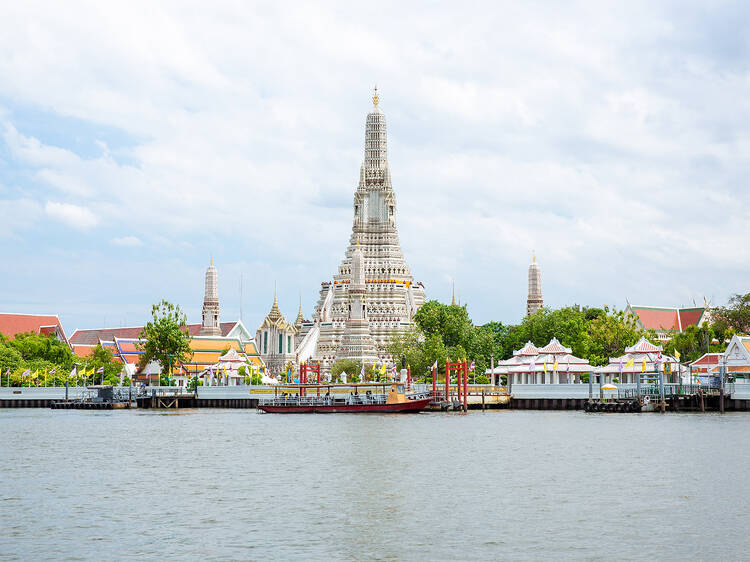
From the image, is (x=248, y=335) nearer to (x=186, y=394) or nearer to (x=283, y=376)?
(x=283, y=376)

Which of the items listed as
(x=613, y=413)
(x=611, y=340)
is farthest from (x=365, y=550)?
(x=611, y=340)

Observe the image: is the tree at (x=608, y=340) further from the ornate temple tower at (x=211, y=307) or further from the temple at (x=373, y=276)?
the ornate temple tower at (x=211, y=307)

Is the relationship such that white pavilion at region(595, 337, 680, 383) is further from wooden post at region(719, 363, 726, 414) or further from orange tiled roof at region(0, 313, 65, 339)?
orange tiled roof at region(0, 313, 65, 339)

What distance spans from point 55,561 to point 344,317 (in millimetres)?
124168

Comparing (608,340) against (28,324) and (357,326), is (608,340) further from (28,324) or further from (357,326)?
(28,324)

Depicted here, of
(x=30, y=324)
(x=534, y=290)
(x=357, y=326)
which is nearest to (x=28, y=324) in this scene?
(x=30, y=324)

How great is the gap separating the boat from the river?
850 inches

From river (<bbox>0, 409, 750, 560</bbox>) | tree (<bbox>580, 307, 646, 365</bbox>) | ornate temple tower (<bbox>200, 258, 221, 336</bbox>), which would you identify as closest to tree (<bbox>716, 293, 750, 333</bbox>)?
tree (<bbox>580, 307, 646, 365</bbox>)

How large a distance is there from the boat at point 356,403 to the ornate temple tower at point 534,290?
2340 inches

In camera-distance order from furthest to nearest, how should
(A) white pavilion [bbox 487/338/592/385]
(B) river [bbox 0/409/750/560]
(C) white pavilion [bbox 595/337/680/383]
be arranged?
(A) white pavilion [bbox 487/338/592/385] → (C) white pavilion [bbox 595/337/680/383] → (B) river [bbox 0/409/750/560]

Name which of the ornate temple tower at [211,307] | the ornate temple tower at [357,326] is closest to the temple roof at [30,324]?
the ornate temple tower at [211,307]

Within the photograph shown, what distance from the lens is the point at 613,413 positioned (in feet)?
284

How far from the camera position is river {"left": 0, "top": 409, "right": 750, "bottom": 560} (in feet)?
96.6

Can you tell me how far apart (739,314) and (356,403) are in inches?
1568
